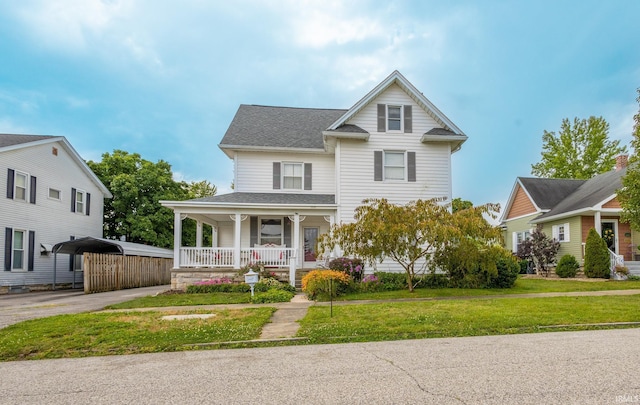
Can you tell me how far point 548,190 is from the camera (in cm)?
2523

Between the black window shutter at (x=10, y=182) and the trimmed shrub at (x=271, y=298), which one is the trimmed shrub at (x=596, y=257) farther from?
the black window shutter at (x=10, y=182)

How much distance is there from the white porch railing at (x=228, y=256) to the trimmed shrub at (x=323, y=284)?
11.0 feet

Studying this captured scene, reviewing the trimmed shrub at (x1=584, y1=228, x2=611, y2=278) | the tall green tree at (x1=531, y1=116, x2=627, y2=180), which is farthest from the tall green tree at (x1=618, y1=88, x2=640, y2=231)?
the tall green tree at (x1=531, y1=116, x2=627, y2=180)

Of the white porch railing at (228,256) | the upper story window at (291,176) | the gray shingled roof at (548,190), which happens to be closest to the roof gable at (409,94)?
the upper story window at (291,176)

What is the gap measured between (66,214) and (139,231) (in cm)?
675

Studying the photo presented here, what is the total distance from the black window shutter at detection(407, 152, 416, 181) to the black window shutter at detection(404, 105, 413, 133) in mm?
1063

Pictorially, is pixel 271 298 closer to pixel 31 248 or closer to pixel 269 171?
pixel 269 171

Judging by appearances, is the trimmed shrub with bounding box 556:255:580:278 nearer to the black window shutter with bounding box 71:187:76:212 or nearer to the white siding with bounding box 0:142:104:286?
the white siding with bounding box 0:142:104:286

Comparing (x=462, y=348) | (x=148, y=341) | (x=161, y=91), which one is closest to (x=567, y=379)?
(x=462, y=348)

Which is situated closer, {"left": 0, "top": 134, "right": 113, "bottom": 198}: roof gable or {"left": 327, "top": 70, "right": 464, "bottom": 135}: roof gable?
{"left": 327, "top": 70, "right": 464, "bottom": 135}: roof gable

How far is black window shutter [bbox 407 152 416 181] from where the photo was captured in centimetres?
1697

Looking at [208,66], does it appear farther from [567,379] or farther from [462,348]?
[567,379]

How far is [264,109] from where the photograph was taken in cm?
2197

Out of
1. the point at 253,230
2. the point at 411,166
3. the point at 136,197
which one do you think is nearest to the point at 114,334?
the point at 253,230
